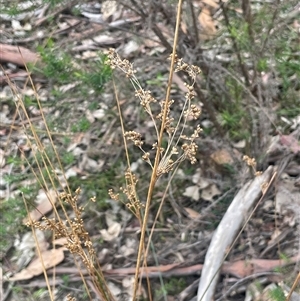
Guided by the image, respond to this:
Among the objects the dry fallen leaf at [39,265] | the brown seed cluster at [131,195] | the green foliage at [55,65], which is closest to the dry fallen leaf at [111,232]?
the dry fallen leaf at [39,265]

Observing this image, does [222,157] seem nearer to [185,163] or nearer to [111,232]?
[185,163]

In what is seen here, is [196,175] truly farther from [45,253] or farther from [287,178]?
[45,253]

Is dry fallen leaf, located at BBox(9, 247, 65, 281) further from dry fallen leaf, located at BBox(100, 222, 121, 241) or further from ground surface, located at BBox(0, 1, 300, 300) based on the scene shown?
dry fallen leaf, located at BBox(100, 222, 121, 241)

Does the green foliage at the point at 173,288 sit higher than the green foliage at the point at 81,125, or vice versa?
the green foliage at the point at 81,125

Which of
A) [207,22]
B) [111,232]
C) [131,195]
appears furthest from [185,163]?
[131,195]

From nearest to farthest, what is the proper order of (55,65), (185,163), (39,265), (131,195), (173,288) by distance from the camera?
(131,195) → (55,65) → (173,288) → (39,265) → (185,163)

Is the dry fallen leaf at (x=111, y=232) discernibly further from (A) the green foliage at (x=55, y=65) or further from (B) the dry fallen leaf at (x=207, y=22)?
(B) the dry fallen leaf at (x=207, y=22)

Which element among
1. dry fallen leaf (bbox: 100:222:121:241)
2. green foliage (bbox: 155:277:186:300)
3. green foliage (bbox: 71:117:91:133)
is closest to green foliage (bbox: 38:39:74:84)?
green foliage (bbox: 71:117:91:133)

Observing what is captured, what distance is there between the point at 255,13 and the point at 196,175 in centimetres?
73

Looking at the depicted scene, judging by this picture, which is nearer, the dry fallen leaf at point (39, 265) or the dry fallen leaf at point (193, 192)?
the dry fallen leaf at point (39, 265)

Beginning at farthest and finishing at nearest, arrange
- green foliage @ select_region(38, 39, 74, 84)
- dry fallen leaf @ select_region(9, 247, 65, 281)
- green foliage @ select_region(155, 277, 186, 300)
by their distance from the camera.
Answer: dry fallen leaf @ select_region(9, 247, 65, 281)
green foliage @ select_region(155, 277, 186, 300)
green foliage @ select_region(38, 39, 74, 84)

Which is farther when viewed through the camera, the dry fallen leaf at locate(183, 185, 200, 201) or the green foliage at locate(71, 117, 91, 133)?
the dry fallen leaf at locate(183, 185, 200, 201)

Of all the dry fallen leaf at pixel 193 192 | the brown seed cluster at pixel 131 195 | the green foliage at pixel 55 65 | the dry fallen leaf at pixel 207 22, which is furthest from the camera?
the dry fallen leaf at pixel 207 22

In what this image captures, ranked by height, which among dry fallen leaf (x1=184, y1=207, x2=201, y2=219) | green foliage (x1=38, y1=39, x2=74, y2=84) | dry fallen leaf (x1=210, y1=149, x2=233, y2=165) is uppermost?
green foliage (x1=38, y1=39, x2=74, y2=84)
